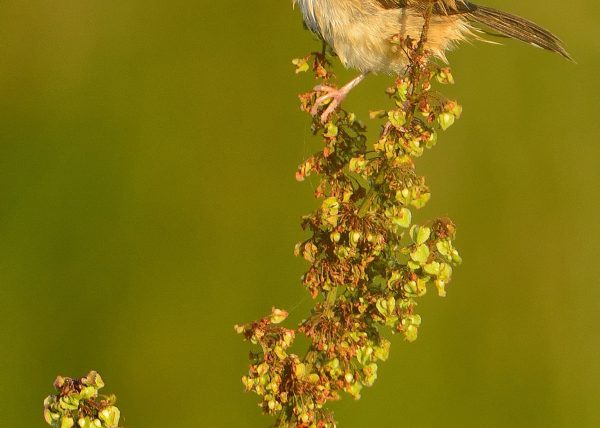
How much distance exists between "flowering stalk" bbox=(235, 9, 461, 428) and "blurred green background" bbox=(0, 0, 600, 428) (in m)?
1.46

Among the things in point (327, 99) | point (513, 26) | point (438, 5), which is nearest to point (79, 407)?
point (327, 99)

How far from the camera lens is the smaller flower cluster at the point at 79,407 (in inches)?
55.7

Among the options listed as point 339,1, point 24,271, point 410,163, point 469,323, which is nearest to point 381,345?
point 410,163

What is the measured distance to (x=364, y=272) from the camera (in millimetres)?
1817

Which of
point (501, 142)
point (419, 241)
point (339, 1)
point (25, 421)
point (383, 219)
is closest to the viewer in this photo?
point (419, 241)

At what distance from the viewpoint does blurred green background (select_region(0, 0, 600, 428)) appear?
3277mm

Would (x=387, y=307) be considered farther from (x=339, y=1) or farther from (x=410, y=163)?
(x=339, y=1)

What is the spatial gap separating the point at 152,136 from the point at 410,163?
1929 mm

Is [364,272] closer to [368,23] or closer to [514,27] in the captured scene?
[368,23]

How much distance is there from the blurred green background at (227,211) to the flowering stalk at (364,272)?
1.46 m

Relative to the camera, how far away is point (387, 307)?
170 cm

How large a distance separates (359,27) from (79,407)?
5.48 feet

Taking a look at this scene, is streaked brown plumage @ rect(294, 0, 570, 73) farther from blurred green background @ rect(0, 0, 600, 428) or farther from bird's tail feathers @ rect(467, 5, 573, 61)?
blurred green background @ rect(0, 0, 600, 428)

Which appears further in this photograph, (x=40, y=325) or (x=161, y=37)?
(x=161, y=37)
